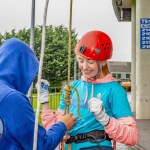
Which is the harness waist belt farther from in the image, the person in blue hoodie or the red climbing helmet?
the person in blue hoodie

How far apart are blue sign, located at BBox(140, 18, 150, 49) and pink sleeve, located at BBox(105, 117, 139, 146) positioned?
10801 millimetres

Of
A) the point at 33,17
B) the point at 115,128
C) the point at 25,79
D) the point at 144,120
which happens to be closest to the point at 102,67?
the point at 115,128

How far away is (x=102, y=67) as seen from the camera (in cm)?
296

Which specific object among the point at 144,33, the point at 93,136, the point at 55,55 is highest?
Answer: the point at 144,33

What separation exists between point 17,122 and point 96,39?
3.75 feet

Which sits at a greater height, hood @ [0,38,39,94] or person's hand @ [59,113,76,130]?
hood @ [0,38,39,94]

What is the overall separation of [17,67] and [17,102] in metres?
0.18

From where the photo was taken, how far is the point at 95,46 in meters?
2.94

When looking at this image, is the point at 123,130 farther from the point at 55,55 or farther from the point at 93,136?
the point at 55,55

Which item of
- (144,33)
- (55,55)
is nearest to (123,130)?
(144,33)

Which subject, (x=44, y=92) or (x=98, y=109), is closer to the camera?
(x=98, y=109)

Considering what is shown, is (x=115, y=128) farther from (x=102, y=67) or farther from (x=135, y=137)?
(x=102, y=67)

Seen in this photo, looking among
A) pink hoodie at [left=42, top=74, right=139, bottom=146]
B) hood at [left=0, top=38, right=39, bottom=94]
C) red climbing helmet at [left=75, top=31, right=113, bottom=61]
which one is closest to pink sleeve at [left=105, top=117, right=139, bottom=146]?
pink hoodie at [left=42, top=74, right=139, bottom=146]

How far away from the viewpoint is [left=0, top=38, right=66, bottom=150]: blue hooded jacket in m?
2.01
